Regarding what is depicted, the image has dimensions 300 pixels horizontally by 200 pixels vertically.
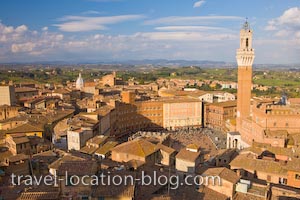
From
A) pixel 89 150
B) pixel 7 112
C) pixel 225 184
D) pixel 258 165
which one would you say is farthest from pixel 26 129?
pixel 258 165

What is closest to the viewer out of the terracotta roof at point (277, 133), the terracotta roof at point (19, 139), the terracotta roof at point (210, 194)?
the terracotta roof at point (210, 194)

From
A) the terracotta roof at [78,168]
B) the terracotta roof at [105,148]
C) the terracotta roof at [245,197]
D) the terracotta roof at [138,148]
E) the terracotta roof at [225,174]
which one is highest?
the terracotta roof at [78,168]

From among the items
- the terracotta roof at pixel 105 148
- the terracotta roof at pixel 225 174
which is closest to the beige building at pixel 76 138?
the terracotta roof at pixel 105 148

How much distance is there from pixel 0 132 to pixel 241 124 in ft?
116

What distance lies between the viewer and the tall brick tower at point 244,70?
158ft

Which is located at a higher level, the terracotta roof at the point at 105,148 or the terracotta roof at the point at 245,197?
the terracotta roof at the point at 105,148

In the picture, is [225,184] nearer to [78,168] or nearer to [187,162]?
[187,162]

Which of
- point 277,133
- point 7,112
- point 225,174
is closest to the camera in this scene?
point 225,174

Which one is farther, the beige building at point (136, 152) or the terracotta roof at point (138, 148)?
the terracotta roof at point (138, 148)

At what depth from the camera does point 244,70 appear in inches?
1930

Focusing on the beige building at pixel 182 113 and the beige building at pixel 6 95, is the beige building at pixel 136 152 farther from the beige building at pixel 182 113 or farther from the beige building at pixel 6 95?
the beige building at pixel 182 113

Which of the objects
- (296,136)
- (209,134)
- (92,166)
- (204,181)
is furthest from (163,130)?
(92,166)

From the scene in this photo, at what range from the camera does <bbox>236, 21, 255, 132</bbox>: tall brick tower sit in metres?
48.3

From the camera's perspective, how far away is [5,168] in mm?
21266
